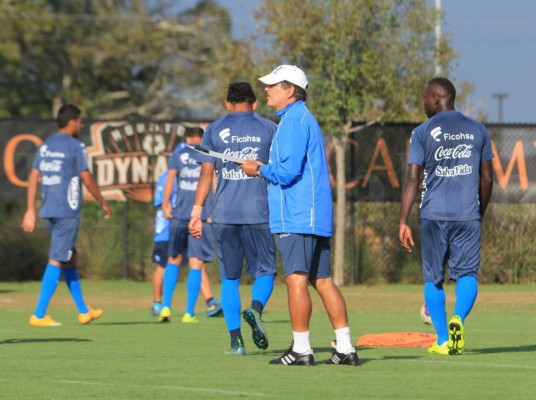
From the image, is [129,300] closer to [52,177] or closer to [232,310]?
[52,177]

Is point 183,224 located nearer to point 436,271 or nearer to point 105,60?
point 436,271

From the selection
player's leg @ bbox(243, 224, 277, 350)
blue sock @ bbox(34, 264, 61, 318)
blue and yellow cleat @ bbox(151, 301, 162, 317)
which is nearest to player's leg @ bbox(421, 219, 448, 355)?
player's leg @ bbox(243, 224, 277, 350)

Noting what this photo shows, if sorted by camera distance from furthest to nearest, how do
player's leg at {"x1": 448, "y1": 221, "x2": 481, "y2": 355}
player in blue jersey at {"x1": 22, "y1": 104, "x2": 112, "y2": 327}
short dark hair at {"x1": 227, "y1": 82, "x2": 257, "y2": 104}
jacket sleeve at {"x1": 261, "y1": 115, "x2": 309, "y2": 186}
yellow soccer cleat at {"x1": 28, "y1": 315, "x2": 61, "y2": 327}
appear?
1. player in blue jersey at {"x1": 22, "y1": 104, "x2": 112, "y2": 327}
2. yellow soccer cleat at {"x1": 28, "y1": 315, "x2": 61, "y2": 327}
3. short dark hair at {"x1": 227, "y1": 82, "x2": 257, "y2": 104}
4. player's leg at {"x1": 448, "y1": 221, "x2": 481, "y2": 355}
5. jacket sleeve at {"x1": 261, "y1": 115, "x2": 309, "y2": 186}

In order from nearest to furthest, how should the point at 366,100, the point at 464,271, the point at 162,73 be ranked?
the point at 464,271 < the point at 366,100 < the point at 162,73

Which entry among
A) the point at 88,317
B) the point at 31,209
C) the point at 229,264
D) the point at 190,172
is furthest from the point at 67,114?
the point at 229,264

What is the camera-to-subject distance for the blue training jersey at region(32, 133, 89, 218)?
1559 cm

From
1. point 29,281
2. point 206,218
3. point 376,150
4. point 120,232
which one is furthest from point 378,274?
point 206,218

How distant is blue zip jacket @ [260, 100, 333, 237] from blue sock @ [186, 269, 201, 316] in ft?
20.2

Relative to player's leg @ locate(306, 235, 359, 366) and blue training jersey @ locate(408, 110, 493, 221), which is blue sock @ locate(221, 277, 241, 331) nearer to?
player's leg @ locate(306, 235, 359, 366)

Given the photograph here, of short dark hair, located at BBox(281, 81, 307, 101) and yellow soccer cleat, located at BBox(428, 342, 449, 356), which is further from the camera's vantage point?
yellow soccer cleat, located at BBox(428, 342, 449, 356)

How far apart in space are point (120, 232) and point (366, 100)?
504 centimetres

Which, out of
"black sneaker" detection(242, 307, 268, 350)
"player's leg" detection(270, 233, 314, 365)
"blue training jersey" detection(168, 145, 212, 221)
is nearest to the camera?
"player's leg" detection(270, 233, 314, 365)

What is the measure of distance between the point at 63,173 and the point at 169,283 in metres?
1.94

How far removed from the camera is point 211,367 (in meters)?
10.1
